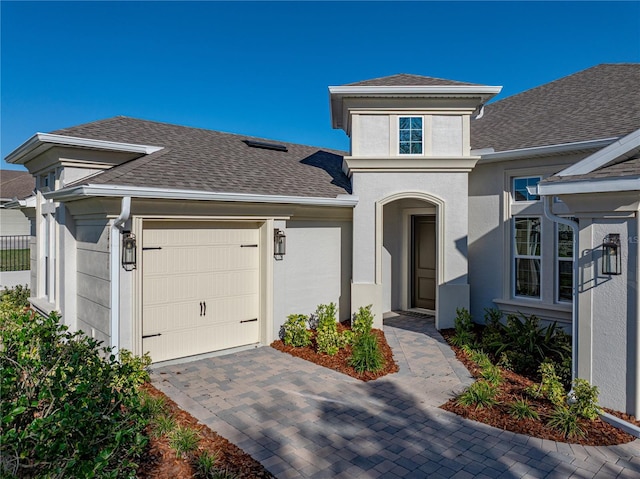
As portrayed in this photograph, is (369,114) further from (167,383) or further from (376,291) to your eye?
(167,383)

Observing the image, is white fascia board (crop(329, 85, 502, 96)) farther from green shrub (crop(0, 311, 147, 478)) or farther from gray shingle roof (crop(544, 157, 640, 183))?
green shrub (crop(0, 311, 147, 478))

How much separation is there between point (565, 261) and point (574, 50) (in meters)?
6.75

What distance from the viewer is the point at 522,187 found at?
938 centimetres

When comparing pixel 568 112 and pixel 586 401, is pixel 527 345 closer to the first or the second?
pixel 586 401

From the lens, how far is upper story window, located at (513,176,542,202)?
→ 9250 millimetres

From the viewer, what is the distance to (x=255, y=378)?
6.71m

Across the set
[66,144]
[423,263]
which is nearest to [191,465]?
[66,144]

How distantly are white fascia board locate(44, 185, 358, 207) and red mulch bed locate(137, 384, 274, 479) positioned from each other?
12.0 feet

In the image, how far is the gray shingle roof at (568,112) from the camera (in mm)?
8781

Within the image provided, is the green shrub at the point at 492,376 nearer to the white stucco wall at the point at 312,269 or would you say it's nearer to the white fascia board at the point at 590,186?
the white fascia board at the point at 590,186

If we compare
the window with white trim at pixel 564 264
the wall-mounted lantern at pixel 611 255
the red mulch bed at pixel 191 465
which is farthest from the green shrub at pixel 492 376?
the red mulch bed at pixel 191 465

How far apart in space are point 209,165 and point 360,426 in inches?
249

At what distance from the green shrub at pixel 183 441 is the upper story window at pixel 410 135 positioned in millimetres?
7471

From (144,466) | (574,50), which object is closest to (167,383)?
(144,466)
